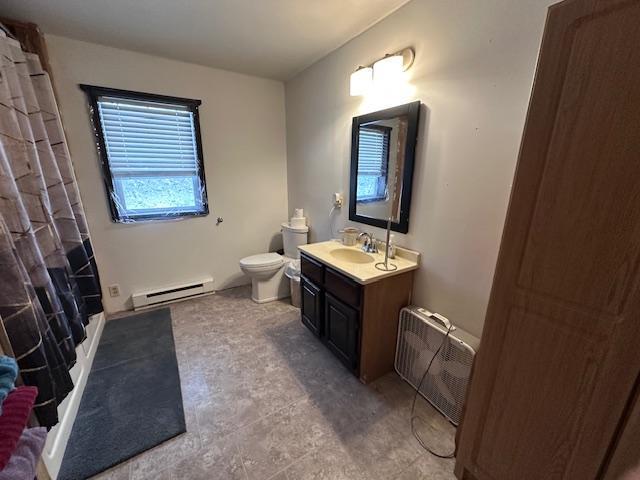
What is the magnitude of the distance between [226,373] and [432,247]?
1666 millimetres

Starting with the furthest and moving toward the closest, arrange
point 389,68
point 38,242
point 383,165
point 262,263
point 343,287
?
point 262,263 < point 383,165 < point 343,287 < point 389,68 < point 38,242

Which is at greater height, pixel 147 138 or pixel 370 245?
pixel 147 138

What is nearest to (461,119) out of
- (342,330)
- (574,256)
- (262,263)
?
(574,256)

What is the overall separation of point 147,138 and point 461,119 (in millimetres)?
2609

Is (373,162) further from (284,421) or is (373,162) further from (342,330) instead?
(284,421)

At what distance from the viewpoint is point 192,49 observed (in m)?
2.15

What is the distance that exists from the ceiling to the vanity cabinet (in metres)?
1.66

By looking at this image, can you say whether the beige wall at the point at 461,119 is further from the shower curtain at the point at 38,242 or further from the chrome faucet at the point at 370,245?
the shower curtain at the point at 38,242

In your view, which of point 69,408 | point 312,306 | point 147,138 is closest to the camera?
point 69,408

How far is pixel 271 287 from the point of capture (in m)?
2.83

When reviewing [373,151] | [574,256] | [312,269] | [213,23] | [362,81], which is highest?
[213,23]

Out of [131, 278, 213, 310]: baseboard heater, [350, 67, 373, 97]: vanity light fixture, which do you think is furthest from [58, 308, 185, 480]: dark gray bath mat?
[350, 67, 373, 97]: vanity light fixture

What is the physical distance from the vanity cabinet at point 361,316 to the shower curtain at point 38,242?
1.42 m

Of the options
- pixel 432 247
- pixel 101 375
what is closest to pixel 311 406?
pixel 432 247
